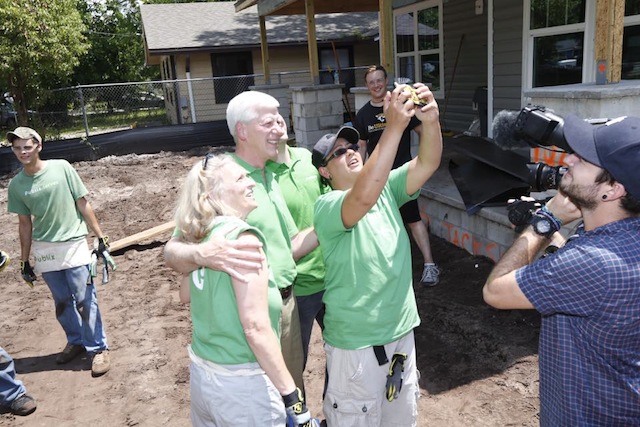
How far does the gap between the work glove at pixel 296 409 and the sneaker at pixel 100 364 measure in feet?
9.04

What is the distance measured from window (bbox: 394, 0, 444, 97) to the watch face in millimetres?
9359

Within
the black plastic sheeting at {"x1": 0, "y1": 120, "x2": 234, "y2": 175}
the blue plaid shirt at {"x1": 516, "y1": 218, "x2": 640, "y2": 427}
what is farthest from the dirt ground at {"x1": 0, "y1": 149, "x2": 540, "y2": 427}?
the black plastic sheeting at {"x1": 0, "y1": 120, "x2": 234, "y2": 175}

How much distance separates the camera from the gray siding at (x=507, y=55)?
7.98 meters

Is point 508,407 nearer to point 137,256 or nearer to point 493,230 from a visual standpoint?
point 493,230

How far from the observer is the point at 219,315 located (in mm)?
1856

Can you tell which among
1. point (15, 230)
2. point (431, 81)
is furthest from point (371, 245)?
point (431, 81)

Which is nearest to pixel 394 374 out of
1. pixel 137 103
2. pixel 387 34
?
pixel 387 34

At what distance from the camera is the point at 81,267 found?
13.6 ft

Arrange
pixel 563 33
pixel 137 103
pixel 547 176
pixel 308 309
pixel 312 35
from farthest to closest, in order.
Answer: pixel 137 103
pixel 312 35
pixel 563 33
pixel 308 309
pixel 547 176

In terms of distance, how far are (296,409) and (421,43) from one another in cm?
1032

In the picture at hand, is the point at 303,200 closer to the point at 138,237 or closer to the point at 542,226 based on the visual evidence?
the point at 542,226

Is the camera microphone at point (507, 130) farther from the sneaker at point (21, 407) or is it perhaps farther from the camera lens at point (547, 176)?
the sneaker at point (21, 407)

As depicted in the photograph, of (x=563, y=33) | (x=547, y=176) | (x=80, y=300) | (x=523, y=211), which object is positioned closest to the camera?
(x=523, y=211)

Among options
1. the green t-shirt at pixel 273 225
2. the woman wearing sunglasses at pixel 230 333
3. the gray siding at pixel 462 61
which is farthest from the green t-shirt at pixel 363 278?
the gray siding at pixel 462 61
